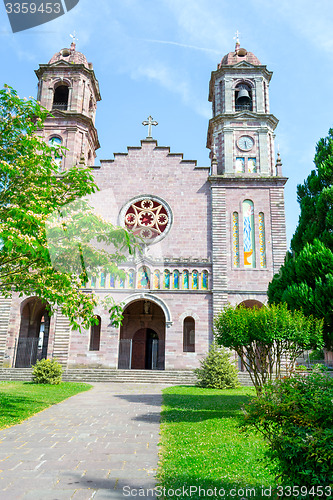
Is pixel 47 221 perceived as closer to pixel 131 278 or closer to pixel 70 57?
pixel 131 278

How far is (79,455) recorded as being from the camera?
697cm

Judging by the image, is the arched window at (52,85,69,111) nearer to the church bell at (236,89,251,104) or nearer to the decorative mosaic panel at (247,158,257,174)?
the church bell at (236,89,251,104)

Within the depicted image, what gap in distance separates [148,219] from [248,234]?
730 cm

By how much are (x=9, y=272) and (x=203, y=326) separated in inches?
645

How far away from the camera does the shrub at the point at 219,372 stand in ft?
64.5

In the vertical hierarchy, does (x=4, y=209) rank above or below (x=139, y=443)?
above

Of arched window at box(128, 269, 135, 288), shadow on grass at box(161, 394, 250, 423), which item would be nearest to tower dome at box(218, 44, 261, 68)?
arched window at box(128, 269, 135, 288)

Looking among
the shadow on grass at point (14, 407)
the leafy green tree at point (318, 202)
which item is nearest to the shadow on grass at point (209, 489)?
the shadow on grass at point (14, 407)

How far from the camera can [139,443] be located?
8.01m

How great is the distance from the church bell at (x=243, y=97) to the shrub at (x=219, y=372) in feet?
66.9

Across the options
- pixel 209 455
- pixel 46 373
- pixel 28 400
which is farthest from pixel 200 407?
pixel 46 373

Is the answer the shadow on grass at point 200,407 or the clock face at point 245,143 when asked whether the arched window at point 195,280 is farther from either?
the shadow on grass at point 200,407

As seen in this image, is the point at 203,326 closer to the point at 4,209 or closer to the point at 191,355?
the point at 191,355

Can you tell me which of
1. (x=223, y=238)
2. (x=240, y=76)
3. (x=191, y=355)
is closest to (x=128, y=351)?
(x=191, y=355)
